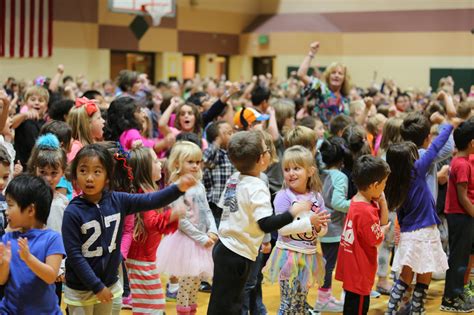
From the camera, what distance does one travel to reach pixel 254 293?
535 centimetres

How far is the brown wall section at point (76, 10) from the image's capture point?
19.2 meters

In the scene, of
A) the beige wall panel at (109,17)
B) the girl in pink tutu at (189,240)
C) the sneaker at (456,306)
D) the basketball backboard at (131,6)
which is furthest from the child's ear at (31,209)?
the beige wall panel at (109,17)

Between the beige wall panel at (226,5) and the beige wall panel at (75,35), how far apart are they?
319 centimetres

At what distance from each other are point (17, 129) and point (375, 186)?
12.5 ft

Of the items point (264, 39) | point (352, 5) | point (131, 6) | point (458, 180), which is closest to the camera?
point (458, 180)

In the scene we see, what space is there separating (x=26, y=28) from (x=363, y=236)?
15.7 metres

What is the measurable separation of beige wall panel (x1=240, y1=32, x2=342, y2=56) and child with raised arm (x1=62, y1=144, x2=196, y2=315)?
62.4 feet

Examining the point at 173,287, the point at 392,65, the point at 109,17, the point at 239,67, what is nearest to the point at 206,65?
the point at 239,67

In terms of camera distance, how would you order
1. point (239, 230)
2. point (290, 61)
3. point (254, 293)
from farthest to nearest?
1. point (290, 61)
2. point (254, 293)
3. point (239, 230)

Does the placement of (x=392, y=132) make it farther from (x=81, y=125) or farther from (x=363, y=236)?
(x=81, y=125)

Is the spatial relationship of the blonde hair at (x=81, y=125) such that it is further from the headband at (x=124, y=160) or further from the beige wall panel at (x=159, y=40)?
the beige wall panel at (x=159, y=40)

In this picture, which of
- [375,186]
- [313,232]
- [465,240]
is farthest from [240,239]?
[465,240]

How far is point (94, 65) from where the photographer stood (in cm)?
2014

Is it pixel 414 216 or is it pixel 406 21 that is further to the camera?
pixel 406 21
